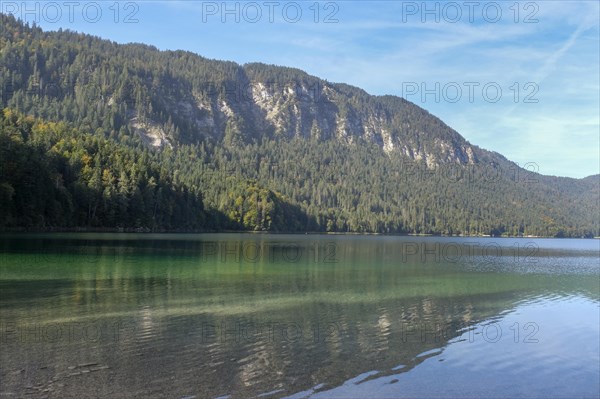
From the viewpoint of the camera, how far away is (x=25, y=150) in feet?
296

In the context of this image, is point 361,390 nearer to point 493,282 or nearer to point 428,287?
point 428,287

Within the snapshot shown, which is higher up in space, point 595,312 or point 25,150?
point 25,150

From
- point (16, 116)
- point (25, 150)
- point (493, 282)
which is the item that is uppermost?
point (16, 116)

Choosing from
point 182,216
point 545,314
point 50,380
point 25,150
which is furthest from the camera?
point 182,216

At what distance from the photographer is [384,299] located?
33531 millimetres

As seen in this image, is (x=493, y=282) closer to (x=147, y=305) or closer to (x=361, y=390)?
(x=147, y=305)

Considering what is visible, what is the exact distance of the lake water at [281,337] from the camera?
1527 centimetres

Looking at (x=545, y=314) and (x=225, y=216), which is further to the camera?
(x=225, y=216)

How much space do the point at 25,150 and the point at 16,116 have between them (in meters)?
48.8

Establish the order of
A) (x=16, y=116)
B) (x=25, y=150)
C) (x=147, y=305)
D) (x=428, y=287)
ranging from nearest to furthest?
(x=147, y=305) < (x=428, y=287) < (x=25, y=150) < (x=16, y=116)

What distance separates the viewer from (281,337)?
Answer: 2128cm

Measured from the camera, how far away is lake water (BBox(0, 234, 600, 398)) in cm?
1527

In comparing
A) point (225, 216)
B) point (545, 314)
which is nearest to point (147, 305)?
point (545, 314)

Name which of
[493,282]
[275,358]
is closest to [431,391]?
[275,358]
